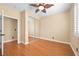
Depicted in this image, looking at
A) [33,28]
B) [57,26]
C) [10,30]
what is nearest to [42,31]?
[33,28]

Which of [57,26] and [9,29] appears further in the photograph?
[9,29]

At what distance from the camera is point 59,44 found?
152 centimetres

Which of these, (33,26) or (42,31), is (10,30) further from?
(42,31)

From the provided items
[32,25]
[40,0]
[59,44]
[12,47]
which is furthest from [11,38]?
[40,0]

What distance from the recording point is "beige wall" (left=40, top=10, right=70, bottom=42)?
4.44 ft

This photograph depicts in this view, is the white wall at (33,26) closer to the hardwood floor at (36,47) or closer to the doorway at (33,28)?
the doorway at (33,28)

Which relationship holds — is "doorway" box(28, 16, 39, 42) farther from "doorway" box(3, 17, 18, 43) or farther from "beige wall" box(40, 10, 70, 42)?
"doorway" box(3, 17, 18, 43)

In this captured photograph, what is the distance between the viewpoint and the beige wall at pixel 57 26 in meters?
1.35

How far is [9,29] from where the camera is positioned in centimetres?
162

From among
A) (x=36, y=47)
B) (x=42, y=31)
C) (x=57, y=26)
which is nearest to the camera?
(x=57, y=26)

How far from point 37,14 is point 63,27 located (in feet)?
1.64

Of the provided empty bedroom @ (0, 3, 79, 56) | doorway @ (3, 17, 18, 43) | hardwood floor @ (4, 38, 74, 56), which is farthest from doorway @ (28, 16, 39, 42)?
doorway @ (3, 17, 18, 43)

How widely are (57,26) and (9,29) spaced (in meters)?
0.92

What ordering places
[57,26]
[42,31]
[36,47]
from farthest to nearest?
[36,47]
[42,31]
[57,26]
